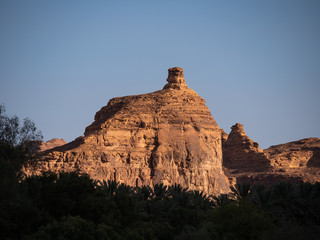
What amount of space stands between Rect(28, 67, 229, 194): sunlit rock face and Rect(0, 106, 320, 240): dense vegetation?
1760cm

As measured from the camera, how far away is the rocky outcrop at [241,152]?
132375 mm

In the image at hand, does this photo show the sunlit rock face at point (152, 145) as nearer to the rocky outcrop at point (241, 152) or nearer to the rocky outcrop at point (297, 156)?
the rocky outcrop at point (297, 156)

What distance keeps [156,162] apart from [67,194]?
3501cm

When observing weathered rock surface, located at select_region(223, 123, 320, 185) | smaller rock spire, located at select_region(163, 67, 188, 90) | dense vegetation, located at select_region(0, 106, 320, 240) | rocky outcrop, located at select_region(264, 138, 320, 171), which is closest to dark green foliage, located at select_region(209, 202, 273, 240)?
dense vegetation, located at select_region(0, 106, 320, 240)

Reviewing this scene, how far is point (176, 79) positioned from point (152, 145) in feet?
48.0

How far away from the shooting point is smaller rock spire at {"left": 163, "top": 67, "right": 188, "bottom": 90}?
93.0 m

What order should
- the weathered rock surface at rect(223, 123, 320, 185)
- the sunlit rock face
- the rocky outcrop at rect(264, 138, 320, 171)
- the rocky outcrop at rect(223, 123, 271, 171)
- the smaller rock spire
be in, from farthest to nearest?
the rocky outcrop at rect(223, 123, 271, 171) < the rocky outcrop at rect(264, 138, 320, 171) < the weathered rock surface at rect(223, 123, 320, 185) < the smaller rock spire < the sunlit rock face

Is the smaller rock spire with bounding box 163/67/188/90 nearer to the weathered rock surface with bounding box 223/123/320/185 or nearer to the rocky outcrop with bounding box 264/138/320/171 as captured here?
the weathered rock surface with bounding box 223/123/320/185

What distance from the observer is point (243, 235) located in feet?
149

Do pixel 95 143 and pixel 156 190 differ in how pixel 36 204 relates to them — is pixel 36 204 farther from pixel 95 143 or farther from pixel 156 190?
pixel 95 143

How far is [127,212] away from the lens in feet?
156

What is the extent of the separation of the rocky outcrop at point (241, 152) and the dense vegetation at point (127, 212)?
243 ft

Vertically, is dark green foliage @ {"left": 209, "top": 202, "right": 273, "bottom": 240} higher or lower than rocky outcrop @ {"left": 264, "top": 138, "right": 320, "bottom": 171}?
lower

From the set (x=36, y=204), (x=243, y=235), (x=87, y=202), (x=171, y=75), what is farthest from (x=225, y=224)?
(x=171, y=75)
